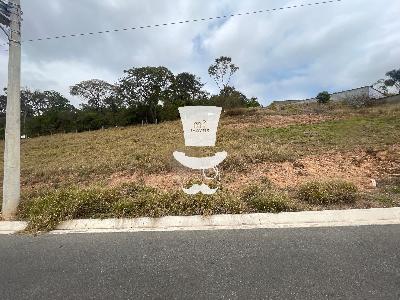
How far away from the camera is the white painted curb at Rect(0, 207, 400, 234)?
13.3 ft

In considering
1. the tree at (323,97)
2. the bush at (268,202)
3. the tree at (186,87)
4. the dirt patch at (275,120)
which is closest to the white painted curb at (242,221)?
the bush at (268,202)

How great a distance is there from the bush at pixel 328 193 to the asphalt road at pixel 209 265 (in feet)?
2.86

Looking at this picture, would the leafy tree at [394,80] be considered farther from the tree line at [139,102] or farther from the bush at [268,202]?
the bush at [268,202]

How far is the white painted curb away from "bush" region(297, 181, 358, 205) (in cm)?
40

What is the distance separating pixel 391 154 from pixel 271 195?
4426 millimetres

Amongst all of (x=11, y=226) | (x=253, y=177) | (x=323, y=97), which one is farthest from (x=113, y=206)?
(x=323, y=97)

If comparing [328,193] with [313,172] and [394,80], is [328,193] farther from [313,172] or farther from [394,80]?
[394,80]

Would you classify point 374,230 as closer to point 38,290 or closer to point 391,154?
point 38,290

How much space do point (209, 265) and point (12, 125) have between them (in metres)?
3.77

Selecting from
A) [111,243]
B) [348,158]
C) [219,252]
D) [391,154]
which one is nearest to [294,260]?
[219,252]

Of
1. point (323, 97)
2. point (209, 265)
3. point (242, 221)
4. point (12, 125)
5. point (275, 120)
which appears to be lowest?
point (209, 265)

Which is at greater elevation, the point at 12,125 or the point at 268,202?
the point at 12,125

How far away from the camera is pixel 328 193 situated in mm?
4688

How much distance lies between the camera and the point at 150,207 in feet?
15.1
